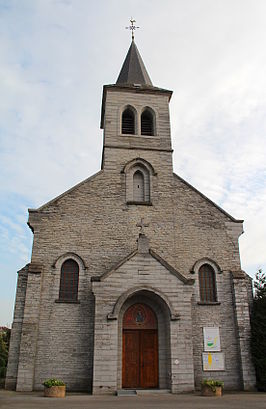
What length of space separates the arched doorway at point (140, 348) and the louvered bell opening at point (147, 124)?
984 cm

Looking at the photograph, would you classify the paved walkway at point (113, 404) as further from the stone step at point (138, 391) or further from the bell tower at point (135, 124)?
the bell tower at point (135, 124)

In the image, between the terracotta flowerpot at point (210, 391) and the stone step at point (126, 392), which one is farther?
the stone step at point (126, 392)

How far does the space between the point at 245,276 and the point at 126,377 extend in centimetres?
707

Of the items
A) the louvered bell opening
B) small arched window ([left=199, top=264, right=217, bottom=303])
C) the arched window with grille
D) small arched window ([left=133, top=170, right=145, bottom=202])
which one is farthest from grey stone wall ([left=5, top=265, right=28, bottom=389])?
the louvered bell opening

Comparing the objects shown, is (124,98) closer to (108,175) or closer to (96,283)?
(108,175)

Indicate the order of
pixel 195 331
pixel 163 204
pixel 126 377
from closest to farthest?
1. pixel 126 377
2. pixel 195 331
3. pixel 163 204

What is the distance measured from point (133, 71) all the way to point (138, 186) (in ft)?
29.9

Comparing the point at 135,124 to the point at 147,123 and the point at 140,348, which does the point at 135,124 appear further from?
the point at 140,348

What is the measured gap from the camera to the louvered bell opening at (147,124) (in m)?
20.8

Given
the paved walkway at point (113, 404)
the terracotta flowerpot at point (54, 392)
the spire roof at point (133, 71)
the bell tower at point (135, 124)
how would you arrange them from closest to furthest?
the paved walkway at point (113, 404), the terracotta flowerpot at point (54, 392), the bell tower at point (135, 124), the spire roof at point (133, 71)

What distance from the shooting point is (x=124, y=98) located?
21.1 m

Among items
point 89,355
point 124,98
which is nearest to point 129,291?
point 89,355

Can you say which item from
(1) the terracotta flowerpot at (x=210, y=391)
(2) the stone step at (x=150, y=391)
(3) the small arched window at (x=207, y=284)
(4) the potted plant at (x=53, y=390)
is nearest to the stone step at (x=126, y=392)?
(2) the stone step at (x=150, y=391)

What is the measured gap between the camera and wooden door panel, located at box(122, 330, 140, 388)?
1448cm
